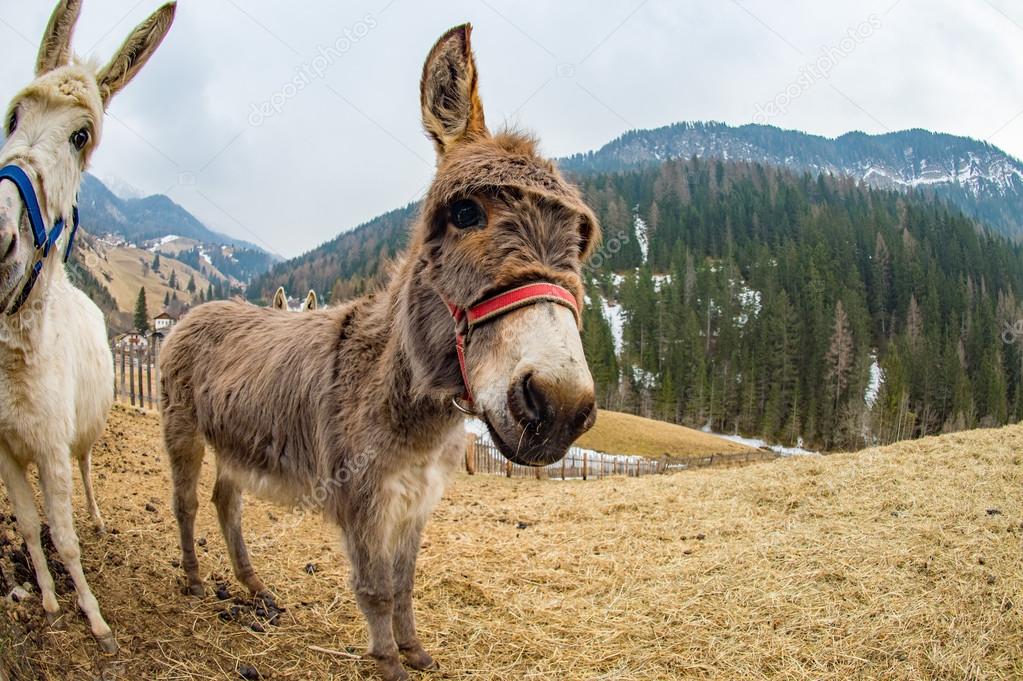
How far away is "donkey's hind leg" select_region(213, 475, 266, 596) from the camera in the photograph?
14.7 ft

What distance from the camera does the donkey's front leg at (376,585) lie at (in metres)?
3.08

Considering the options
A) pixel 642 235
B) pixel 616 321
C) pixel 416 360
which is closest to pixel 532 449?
pixel 416 360

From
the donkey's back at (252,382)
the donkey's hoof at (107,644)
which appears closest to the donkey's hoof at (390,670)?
the donkey's back at (252,382)

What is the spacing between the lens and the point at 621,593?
4.88 m

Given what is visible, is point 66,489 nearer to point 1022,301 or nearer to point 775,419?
point 775,419

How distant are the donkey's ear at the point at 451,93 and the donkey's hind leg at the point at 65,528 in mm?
2988

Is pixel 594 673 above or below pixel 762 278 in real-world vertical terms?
below

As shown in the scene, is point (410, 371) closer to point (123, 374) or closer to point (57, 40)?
point (57, 40)

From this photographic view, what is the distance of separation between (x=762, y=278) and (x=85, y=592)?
10492cm

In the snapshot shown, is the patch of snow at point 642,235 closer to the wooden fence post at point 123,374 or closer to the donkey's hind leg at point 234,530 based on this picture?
the wooden fence post at point 123,374

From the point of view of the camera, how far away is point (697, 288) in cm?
9350

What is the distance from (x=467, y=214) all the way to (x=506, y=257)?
0.35m

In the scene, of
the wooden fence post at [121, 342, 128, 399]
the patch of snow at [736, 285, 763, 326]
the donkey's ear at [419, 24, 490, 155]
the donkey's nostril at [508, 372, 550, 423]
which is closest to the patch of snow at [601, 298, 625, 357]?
the patch of snow at [736, 285, 763, 326]

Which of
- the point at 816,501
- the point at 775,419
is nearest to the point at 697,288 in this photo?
the point at 775,419
